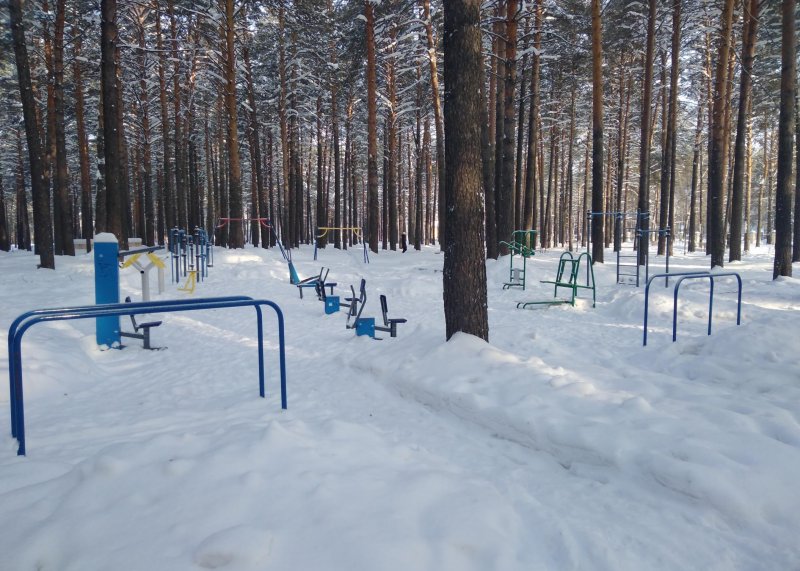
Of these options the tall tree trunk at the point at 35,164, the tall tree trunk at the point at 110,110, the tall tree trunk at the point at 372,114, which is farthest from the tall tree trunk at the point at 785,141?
the tall tree trunk at the point at 35,164

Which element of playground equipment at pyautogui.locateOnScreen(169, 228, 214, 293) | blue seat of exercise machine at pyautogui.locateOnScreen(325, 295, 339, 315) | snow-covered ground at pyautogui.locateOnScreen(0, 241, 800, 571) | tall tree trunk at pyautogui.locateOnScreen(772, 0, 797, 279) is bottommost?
snow-covered ground at pyautogui.locateOnScreen(0, 241, 800, 571)

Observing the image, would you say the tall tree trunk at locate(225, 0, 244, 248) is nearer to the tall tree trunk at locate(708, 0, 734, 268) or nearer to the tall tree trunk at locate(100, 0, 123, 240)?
the tall tree trunk at locate(100, 0, 123, 240)

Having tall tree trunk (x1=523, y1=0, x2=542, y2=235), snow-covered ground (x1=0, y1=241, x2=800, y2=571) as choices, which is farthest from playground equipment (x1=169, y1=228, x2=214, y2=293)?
tall tree trunk (x1=523, y1=0, x2=542, y2=235)

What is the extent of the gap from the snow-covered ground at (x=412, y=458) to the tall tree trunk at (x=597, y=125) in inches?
401

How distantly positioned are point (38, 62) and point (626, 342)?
26.2 metres

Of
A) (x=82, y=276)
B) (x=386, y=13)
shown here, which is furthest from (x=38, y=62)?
(x=386, y=13)

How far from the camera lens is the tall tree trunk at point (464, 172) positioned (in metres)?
5.38

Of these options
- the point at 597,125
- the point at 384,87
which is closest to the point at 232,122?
the point at 384,87

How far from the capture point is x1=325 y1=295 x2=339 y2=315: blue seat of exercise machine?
1018 cm

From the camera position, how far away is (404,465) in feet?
10.7

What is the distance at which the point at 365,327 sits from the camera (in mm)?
7941

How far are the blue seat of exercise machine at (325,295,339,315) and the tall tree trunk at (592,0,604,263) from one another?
9.55 metres

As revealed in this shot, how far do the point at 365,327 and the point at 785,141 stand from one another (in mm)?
11277

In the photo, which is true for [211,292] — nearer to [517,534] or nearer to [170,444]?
[170,444]
